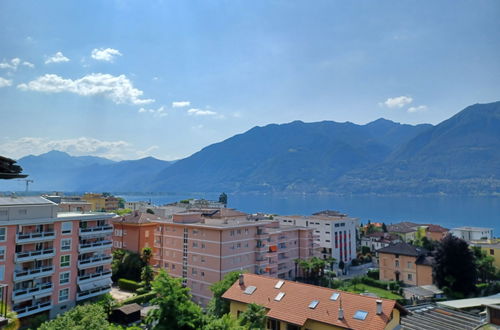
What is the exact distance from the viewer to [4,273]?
2895 cm

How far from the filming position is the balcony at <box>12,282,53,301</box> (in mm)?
29209

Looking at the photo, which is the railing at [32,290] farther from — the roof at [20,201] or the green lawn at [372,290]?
the green lawn at [372,290]

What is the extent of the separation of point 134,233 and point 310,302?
33968mm

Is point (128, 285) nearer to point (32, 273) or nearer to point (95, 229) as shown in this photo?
point (95, 229)

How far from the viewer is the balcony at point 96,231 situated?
35.5 metres

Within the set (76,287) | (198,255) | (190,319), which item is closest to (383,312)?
(190,319)

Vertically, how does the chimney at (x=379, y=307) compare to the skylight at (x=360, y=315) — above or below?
above

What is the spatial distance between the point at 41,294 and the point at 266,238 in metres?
26.3

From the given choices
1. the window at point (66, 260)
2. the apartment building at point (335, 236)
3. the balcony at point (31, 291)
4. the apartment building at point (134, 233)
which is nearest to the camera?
the balcony at point (31, 291)

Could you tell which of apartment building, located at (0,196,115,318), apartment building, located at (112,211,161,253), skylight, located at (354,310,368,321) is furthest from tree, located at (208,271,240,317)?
apartment building, located at (112,211,161,253)

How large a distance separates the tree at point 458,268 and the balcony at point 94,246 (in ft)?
135

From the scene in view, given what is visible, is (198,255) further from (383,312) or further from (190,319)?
(190,319)

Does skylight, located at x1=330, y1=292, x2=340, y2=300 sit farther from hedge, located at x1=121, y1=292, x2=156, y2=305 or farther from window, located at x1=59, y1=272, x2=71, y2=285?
window, located at x1=59, y1=272, x2=71, y2=285

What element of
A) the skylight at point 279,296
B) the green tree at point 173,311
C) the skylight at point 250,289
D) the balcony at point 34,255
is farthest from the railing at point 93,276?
the green tree at point 173,311
